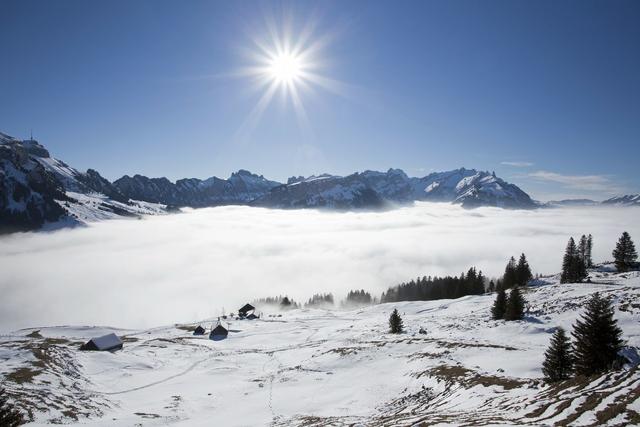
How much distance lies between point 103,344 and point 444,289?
99.7m

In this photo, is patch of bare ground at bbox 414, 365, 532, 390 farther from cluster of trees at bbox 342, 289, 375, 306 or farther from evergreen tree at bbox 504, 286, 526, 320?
cluster of trees at bbox 342, 289, 375, 306

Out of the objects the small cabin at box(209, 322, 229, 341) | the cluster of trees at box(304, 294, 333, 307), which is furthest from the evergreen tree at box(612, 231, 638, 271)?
the cluster of trees at box(304, 294, 333, 307)

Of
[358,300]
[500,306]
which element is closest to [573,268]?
[500,306]

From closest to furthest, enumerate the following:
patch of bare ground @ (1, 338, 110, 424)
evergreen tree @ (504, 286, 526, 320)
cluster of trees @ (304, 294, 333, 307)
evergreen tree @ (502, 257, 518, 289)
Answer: patch of bare ground @ (1, 338, 110, 424), evergreen tree @ (504, 286, 526, 320), evergreen tree @ (502, 257, 518, 289), cluster of trees @ (304, 294, 333, 307)

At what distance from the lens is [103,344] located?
66.8 meters

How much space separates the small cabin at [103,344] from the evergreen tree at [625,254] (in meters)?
118

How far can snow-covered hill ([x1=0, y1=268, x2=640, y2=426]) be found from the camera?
1686cm

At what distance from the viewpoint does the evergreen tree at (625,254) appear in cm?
8469

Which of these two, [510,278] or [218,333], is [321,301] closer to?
[218,333]

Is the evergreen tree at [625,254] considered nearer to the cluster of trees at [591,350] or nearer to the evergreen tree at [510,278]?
the evergreen tree at [510,278]

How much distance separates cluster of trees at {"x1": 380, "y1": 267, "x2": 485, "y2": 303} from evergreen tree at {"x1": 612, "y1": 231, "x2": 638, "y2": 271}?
109ft

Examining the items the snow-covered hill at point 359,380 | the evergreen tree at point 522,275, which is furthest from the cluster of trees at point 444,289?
the snow-covered hill at point 359,380

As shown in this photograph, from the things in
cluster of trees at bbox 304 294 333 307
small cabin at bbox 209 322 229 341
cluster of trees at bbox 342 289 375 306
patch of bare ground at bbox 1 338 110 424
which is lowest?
cluster of trees at bbox 304 294 333 307

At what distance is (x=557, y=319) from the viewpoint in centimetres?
4853
